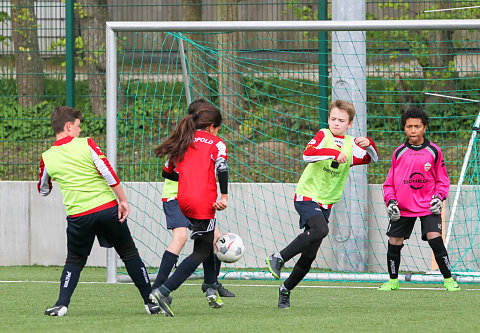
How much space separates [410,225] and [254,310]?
2.20 m

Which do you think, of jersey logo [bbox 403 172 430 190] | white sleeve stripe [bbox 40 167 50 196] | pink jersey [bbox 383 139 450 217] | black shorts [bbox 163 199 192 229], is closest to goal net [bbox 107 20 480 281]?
pink jersey [bbox 383 139 450 217]

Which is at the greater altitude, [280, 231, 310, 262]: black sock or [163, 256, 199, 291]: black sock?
[280, 231, 310, 262]: black sock

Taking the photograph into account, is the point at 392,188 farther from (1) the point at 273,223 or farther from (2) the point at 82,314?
(2) the point at 82,314

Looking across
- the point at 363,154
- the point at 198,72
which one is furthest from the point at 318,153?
the point at 198,72

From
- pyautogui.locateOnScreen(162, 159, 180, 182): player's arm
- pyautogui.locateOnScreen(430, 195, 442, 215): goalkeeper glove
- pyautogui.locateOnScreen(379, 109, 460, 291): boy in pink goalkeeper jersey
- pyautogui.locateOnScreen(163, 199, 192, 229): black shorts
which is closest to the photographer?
pyautogui.locateOnScreen(162, 159, 180, 182): player's arm

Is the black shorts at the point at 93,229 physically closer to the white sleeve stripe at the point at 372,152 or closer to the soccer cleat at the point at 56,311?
the soccer cleat at the point at 56,311

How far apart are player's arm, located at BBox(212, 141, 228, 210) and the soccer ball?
0.46 meters

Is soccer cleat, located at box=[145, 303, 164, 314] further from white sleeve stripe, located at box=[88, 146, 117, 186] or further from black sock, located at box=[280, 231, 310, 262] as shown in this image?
black sock, located at box=[280, 231, 310, 262]

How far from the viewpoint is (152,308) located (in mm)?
5734

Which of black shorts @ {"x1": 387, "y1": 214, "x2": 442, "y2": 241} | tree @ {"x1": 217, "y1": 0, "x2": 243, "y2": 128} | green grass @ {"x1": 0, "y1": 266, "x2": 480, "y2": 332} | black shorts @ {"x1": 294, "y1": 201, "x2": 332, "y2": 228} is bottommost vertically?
green grass @ {"x1": 0, "y1": 266, "x2": 480, "y2": 332}

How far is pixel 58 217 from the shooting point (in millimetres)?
9891

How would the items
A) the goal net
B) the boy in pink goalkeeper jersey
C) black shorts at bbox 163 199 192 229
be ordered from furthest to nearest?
the goal net, the boy in pink goalkeeper jersey, black shorts at bbox 163 199 192 229

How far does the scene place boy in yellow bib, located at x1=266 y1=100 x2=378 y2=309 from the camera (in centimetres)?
612

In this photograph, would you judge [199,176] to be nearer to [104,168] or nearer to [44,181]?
[104,168]
